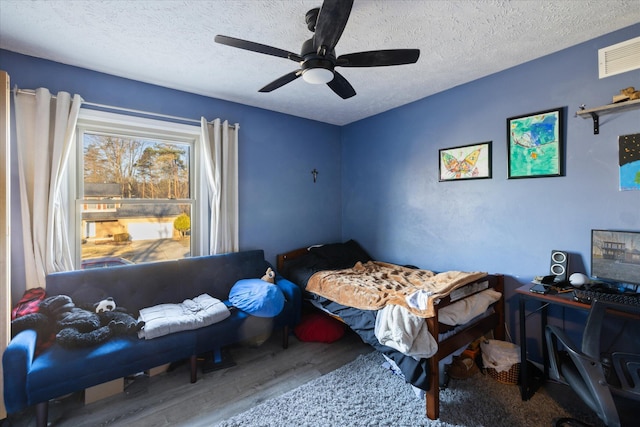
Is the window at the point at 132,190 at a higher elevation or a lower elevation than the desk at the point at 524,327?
higher

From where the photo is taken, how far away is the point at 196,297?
2703 mm

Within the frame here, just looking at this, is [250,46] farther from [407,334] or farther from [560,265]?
[560,265]

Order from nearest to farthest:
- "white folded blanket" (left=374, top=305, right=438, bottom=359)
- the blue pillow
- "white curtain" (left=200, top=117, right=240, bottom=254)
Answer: "white folded blanket" (left=374, top=305, right=438, bottom=359)
the blue pillow
"white curtain" (left=200, top=117, right=240, bottom=254)

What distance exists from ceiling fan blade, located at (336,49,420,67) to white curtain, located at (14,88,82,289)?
89.6 inches

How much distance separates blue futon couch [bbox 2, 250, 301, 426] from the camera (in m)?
1.64

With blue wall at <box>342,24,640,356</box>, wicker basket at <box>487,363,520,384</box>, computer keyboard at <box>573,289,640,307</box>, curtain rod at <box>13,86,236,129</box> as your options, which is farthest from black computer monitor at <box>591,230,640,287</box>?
curtain rod at <box>13,86,236,129</box>

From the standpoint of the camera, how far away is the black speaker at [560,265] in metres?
2.09

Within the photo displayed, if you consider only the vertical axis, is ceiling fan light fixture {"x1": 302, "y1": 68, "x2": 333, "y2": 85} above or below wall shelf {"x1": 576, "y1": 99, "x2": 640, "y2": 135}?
above

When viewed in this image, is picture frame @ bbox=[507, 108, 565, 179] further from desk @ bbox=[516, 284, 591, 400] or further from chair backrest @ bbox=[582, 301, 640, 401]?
chair backrest @ bbox=[582, 301, 640, 401]

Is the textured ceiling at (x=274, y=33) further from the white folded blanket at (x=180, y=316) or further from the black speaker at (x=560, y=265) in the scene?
the white folded blanket at (x=180, y=316)

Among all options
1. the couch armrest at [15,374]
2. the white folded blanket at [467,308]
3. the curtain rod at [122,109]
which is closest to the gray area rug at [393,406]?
the white folded blanket at [467,308]

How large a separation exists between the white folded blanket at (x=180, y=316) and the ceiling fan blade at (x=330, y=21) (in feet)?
6.76

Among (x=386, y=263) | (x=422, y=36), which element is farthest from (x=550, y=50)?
(x=386, y=263)

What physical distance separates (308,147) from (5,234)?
2.95 metres
